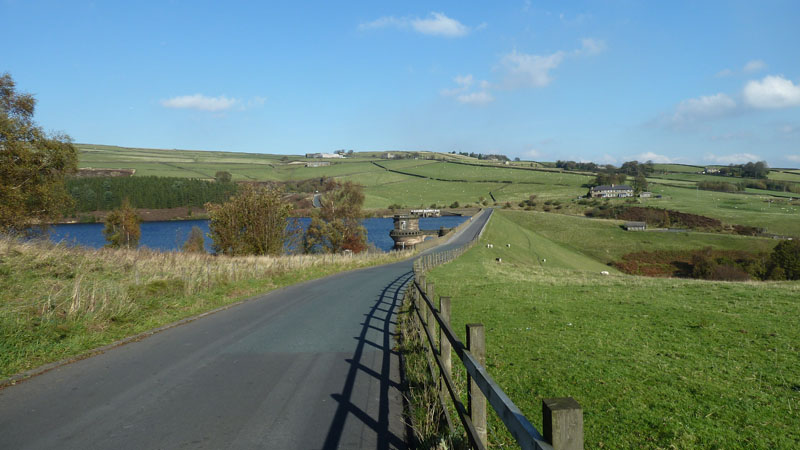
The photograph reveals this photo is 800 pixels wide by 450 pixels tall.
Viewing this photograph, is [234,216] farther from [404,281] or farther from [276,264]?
[404,281]

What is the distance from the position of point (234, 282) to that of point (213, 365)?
40.1 feet

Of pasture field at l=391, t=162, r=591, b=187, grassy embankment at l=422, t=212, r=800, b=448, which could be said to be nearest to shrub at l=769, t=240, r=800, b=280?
grassy embankment at l=422, t=212, r=800, b=448

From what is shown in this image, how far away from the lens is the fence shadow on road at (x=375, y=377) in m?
5.83

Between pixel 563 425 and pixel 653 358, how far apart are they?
7.99 metres

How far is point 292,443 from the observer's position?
562cm

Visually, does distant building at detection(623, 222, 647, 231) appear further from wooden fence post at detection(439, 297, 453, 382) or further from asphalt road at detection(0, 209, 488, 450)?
wooden fence post at detection(439, 297, 453, 382)

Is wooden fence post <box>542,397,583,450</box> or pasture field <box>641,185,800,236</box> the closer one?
wooden fence post <box>542,397,583,450</box>

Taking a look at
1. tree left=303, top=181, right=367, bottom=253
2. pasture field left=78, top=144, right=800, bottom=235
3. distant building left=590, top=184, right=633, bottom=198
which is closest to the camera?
tree left=303, top=181, right=367, bottom=253

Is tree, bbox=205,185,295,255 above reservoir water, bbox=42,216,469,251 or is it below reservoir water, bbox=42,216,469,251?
above

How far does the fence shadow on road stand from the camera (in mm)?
5828

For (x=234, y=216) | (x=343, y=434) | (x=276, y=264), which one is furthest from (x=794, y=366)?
(x=234, y=216)

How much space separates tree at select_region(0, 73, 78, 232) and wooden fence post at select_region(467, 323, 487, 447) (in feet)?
115

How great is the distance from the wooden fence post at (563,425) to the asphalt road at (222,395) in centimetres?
358

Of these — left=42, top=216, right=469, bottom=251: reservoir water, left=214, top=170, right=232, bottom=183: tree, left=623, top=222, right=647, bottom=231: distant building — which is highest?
left=214, top=170, right=232, bottom=183: tree
